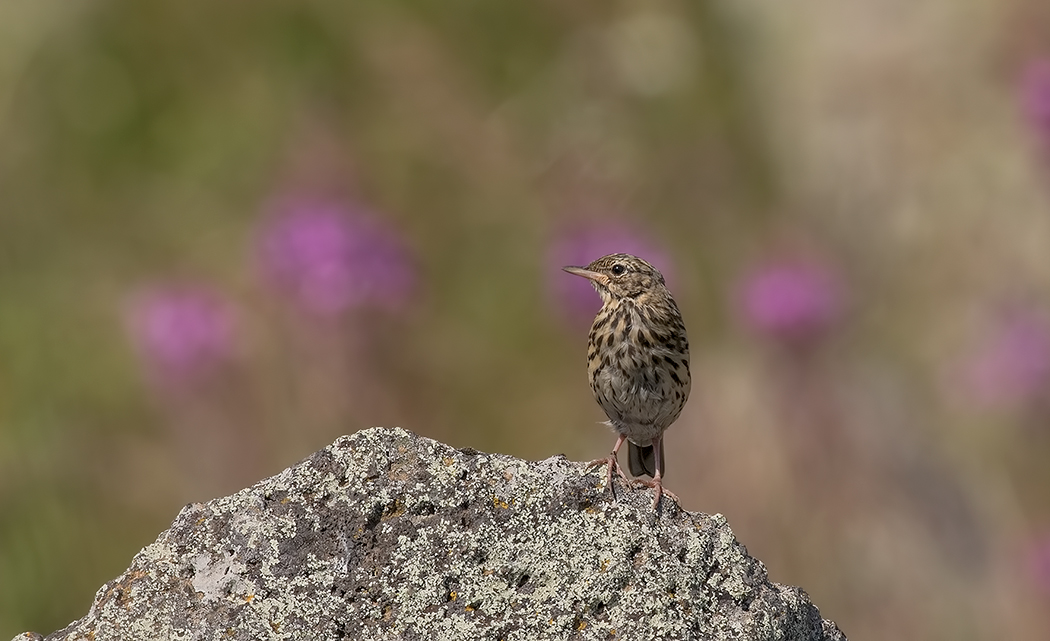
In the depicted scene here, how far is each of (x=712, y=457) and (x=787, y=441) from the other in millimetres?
555

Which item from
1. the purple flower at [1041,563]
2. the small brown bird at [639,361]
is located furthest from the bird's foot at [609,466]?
the purple flower at [1041,563]

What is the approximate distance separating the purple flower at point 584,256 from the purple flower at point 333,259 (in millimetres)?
978

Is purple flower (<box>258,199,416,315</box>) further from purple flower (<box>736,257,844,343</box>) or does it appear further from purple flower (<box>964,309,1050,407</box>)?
purple flower (<box>964,309,1050,407</box>)

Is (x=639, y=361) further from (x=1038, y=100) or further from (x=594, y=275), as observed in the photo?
(x=1038, y=100)

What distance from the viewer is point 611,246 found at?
9.44m

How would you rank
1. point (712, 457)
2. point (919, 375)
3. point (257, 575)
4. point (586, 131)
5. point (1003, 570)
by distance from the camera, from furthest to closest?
point (586, 131), point (919, 375), point (712, 457), point (1003, 570), point (257, 575)

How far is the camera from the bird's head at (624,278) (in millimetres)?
5699

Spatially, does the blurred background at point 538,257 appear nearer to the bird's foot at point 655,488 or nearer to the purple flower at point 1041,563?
the purple flower at point 1041,563

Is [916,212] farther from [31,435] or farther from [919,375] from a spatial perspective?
[31,435]

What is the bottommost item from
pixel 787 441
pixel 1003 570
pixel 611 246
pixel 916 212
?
pixel 1003 570

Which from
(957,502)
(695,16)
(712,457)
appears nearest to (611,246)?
(712,457)

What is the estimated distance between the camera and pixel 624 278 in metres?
5.75

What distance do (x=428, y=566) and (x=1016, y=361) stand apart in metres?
7.04

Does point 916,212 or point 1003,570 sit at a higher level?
point 916,212
